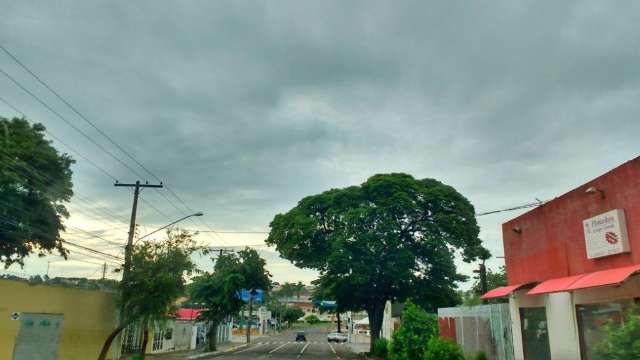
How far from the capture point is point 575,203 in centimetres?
1597

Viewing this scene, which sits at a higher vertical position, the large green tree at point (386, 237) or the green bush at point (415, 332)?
the large green tree at point (386, 237)

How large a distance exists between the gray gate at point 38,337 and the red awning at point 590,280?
19.4 meters

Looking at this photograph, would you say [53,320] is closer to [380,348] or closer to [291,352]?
[380,348]

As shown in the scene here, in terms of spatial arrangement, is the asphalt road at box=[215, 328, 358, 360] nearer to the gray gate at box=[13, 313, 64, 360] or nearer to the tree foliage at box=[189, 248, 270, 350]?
the tree foliage at box=[189, 248, 270, 350]

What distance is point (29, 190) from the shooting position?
30141 millimetres

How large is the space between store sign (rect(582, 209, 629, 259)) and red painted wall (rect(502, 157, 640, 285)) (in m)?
0.16

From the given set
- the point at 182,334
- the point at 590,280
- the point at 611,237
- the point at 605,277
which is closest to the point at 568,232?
the point at 611,237

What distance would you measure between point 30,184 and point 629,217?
2917 centimetres

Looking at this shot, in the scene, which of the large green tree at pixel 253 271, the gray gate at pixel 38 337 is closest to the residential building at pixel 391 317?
the large green tree at pixel 253 271

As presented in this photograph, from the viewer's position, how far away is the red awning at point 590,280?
12.1m

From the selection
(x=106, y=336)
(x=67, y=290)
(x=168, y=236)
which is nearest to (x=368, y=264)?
(x=168, y=236)

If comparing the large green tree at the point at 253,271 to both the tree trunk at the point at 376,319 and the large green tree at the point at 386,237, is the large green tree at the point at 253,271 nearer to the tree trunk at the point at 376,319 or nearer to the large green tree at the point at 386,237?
the large green tree at the point at 386,237

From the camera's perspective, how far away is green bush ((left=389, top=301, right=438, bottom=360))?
24.5 metres

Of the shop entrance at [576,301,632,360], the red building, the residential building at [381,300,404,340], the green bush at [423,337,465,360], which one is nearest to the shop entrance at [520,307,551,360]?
the red building
